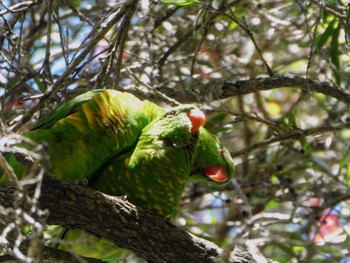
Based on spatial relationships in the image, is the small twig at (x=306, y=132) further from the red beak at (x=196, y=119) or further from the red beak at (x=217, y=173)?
the red beak at (x=196, y=119)

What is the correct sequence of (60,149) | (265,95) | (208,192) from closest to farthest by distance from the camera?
(60,149) < (208,192) < (265,95)

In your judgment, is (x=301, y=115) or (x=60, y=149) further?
(x=301, y=115)

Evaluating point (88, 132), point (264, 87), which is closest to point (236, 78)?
point (264, 87)

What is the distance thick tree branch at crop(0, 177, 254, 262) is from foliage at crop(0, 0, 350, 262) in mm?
445

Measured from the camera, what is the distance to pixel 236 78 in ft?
11.9

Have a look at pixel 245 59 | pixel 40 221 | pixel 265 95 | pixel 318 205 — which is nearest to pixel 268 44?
pixel 245 59

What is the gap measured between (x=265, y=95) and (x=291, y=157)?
0.91m

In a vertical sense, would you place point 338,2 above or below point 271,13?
above

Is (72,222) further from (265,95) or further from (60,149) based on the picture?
(265,95)

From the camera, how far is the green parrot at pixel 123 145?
2355 millimetres

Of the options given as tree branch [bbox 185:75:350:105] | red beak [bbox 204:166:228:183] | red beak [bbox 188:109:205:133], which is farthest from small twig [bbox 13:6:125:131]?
red beak [bbox 204:166:228:183]

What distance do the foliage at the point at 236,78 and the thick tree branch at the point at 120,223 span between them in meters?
0.44

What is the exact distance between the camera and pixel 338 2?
290cm

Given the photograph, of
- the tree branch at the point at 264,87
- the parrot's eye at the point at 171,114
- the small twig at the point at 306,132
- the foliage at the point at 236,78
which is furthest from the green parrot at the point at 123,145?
the small twig at the point at 306,132
